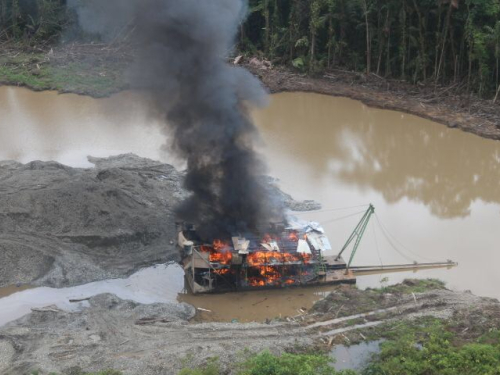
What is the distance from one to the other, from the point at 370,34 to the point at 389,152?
8.76m

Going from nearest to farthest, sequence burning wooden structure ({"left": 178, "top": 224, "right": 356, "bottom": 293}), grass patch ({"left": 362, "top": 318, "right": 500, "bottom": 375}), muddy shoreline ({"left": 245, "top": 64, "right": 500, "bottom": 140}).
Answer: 1. grass patch ({"left": 362, "top": 318, "right": 500, "bottom": 375})
2. burning wooden structure ({"left": 178, "top": 224, "right": 356, "bottom": 293})
3. muddy shoreline ({"left": 245, "top": 64, "right": 500, "bottom": 140})

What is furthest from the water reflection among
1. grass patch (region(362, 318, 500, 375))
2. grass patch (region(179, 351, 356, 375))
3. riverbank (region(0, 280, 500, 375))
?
grass patch (region(179, 351, 356, 375))

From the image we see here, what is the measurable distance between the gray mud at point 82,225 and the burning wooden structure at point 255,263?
1.76 meters

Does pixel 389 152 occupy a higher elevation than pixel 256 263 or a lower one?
higher

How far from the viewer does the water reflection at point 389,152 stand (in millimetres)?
23453

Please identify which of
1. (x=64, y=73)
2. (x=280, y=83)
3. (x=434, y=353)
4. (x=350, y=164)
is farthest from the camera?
(x=64, y=73)

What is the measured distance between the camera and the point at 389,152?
2653 cm

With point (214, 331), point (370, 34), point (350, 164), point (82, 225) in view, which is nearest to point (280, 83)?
point (370, 34)

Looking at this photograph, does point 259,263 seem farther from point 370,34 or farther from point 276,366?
point 370,34

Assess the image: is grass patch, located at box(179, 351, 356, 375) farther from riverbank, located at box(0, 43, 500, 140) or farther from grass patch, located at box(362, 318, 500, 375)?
riverbank, located at box(0, 43, 500, 140)

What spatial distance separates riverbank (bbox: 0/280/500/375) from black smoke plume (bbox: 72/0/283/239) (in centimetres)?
332

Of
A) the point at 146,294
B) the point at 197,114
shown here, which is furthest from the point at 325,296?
the point at 197,114

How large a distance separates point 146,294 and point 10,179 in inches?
285

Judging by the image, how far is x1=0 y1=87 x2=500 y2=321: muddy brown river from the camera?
62.0ft
